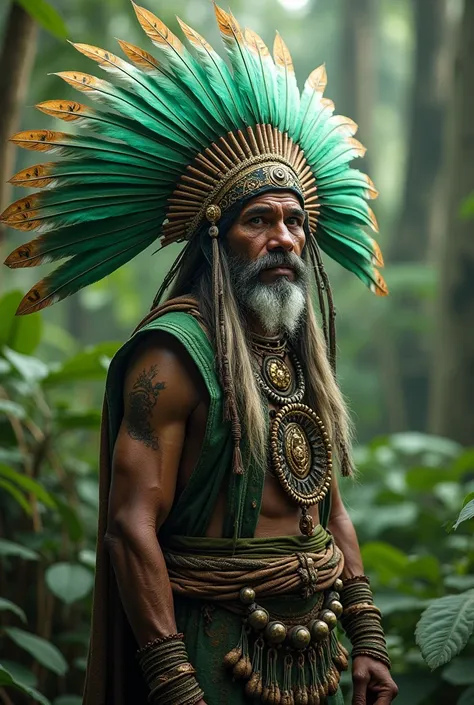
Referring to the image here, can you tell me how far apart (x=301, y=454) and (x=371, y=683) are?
Result: 693 mm

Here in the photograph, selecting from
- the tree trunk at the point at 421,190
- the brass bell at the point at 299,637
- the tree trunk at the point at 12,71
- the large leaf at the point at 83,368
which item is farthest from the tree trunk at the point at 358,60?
the brass bell at the point at 299,637

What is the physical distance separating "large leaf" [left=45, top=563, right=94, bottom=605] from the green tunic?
987 millimetres

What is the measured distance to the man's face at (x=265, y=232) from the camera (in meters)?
2.67

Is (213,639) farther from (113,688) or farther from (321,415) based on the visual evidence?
(321,415)

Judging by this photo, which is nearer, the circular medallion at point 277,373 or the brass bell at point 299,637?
the brass bell at point 299,637

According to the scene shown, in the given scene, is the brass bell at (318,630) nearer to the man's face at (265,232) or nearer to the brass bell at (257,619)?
the brass bell at (257,619)

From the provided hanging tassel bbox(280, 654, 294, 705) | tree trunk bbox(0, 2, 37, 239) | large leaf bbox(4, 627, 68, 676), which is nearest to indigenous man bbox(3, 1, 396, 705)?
hanging tassel bbox(280, 654, 294, 705)

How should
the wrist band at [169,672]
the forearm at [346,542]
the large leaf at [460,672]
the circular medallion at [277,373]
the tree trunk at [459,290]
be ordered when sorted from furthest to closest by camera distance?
the tree trunk at [459,290] < the large leaf at [460,672] < the forearm at [346,542] < the circular medallion at [277,373] < the wrist band at [169,672]

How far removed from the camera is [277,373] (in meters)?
2.72

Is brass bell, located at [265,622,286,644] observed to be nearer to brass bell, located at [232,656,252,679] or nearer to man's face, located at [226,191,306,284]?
brass bell, located at [232,656,252,679]

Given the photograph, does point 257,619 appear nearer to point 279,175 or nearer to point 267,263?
point 267,263

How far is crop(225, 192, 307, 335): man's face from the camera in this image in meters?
2.67

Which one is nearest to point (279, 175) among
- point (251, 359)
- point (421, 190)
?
point (251, 359)

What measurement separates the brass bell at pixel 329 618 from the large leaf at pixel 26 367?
1.74 metres
